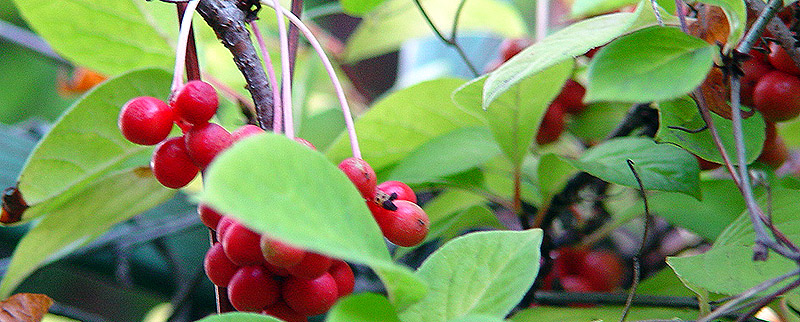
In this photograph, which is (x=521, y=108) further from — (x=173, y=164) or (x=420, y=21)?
(x=420, y=21)

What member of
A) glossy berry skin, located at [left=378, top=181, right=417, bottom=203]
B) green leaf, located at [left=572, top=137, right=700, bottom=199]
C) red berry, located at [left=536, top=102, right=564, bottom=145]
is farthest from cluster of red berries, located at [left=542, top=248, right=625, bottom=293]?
glossy berry skin, located at [left=378, top=181, right=417, bottom=203]

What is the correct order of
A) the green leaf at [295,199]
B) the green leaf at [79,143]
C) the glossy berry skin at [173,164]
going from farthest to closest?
the green leaf at [79,143] < the glossy berry skin at [173,164] < the green leaf at [295,199]

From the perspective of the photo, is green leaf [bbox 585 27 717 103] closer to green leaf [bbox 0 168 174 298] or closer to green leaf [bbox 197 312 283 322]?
green leaf [bbox 197 312 283 322]

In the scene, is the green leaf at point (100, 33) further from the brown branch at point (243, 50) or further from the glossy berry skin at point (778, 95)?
the glossy berry skin at point (778, 95)

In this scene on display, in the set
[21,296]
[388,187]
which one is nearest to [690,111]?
[388,187]

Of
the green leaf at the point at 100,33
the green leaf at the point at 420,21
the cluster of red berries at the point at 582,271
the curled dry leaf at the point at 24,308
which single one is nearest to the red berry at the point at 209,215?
the curled dry leaf at the point at 24,308
